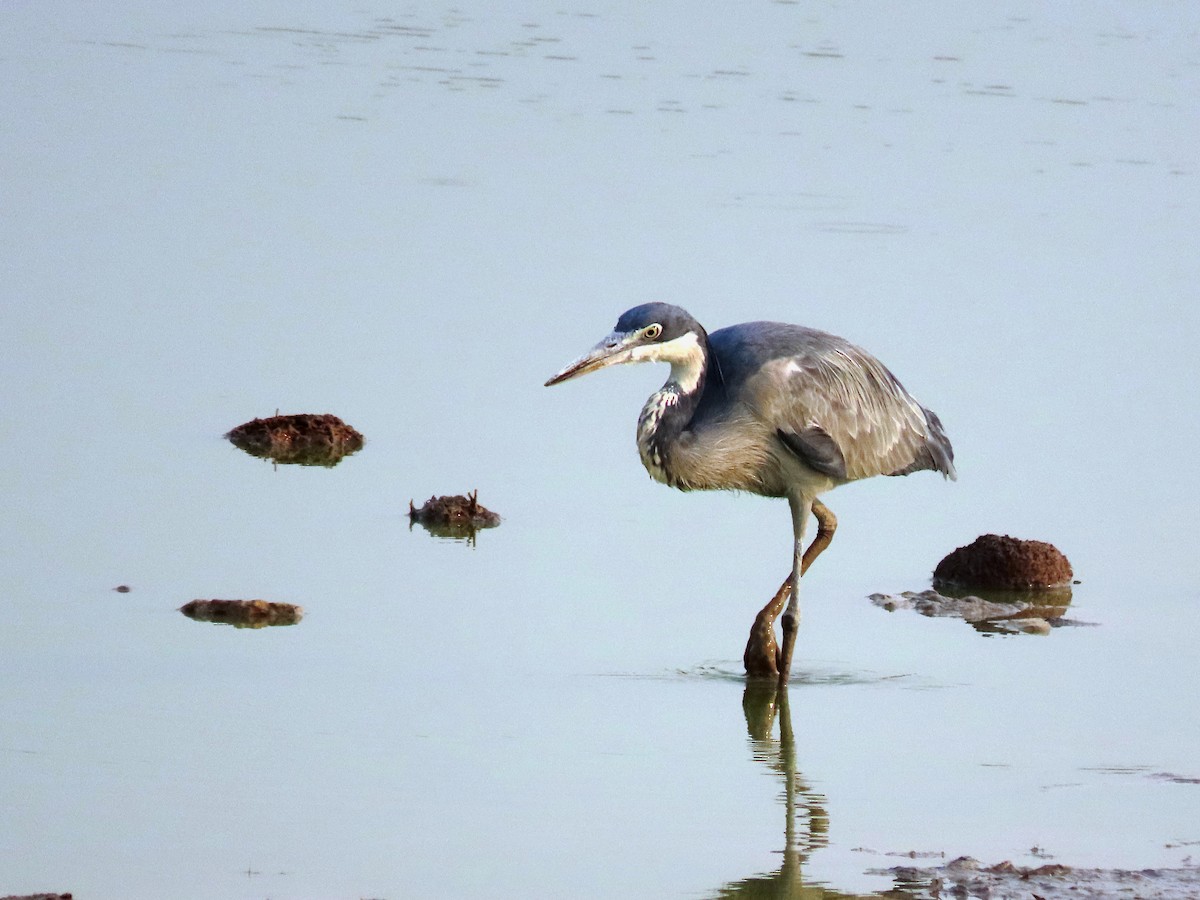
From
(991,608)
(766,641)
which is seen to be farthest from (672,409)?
(991,608)

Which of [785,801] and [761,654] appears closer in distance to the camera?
[785,801]

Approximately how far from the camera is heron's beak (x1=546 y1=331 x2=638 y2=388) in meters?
10.2

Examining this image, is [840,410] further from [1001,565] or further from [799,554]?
[1001,565]

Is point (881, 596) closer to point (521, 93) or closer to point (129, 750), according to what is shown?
point (129, 750)

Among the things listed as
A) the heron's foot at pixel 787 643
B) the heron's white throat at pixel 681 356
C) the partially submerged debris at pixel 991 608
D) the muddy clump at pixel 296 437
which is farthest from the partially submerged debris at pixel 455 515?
the heron's foot at pixel 787 643

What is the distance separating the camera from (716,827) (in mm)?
8305

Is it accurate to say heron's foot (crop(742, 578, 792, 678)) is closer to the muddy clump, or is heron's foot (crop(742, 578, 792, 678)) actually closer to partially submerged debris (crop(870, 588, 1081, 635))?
partially submerged debris (crop(870, 588, 1081, 635))

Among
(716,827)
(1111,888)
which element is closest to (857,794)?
(716,827)

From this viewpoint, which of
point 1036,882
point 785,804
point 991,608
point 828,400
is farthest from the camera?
point 991,608

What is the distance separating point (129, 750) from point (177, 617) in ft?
6.09

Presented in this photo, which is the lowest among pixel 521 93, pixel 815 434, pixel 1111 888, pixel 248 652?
pixel 1111 888

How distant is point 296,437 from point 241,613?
295 cm

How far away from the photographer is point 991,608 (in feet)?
38.7

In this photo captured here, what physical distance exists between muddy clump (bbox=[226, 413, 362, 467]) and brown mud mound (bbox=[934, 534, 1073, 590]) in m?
3.71
